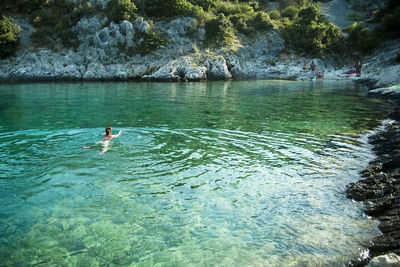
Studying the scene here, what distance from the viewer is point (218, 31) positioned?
56094mm

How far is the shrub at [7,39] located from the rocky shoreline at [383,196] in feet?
193

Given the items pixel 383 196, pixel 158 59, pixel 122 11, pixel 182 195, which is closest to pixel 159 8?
pixel 122 11

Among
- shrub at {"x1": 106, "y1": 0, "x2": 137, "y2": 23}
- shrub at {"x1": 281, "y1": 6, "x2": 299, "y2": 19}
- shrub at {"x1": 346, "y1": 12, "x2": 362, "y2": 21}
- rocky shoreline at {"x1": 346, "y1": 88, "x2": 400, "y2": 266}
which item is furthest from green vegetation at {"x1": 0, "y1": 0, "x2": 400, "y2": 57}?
rocky shoreline at {"x1": 346, "y1": 88, "x2": 400, "y2": 266}

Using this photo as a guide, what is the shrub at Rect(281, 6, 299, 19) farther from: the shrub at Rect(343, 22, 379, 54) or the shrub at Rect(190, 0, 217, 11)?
the shrub at Rect(190, 0, 217, 11)

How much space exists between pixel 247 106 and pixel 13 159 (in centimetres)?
1625

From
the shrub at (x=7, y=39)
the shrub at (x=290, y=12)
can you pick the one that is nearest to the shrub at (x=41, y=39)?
the shrub at (x=7, y=39)

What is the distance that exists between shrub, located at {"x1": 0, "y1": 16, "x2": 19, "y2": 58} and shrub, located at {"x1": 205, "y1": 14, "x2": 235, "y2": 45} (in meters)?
35.9

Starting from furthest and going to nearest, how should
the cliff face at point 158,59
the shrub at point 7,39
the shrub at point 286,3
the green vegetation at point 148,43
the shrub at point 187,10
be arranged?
1. the shrub at point 286,3
2. the shrub at point 187,10
3. the green vegetation at point 148,43
4. the shrub at point 7,39
5. the cliff face at point 158,59

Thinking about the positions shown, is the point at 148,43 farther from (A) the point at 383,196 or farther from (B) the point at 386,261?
(B) the point at 386,261

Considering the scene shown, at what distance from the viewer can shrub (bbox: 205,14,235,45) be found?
56059mm

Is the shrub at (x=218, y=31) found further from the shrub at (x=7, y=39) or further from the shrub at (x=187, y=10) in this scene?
the shrub at (x=7, y=39)

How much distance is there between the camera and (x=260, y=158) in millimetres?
10539

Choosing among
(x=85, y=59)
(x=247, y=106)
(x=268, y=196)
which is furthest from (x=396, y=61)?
(x=85, y=59)

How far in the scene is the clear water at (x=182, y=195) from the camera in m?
5.50
